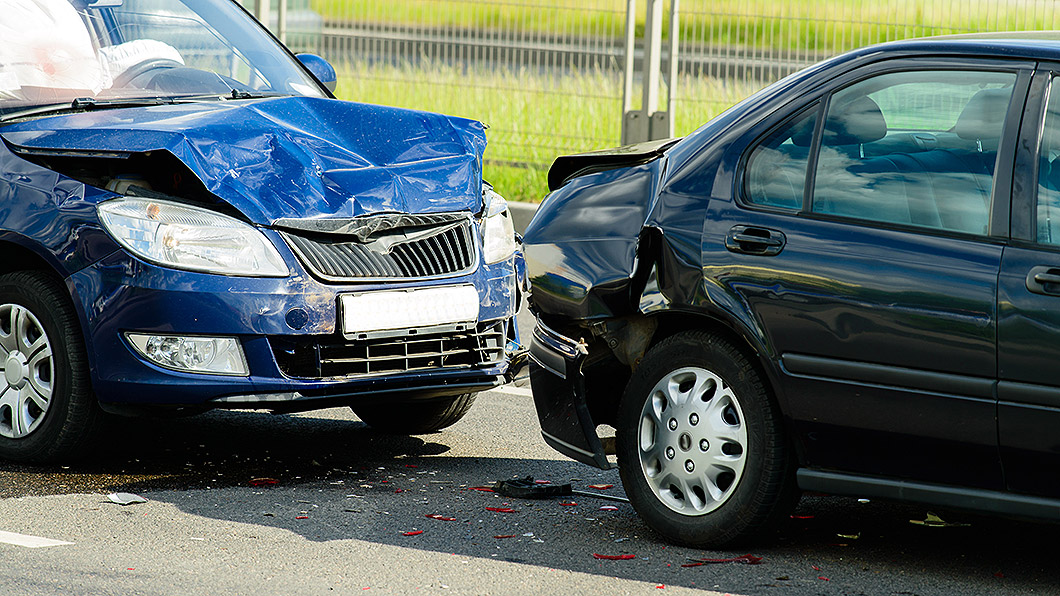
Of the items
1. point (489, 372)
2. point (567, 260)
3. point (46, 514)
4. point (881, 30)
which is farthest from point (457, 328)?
point (881, 30)

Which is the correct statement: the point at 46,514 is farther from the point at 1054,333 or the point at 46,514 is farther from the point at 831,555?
the point at 1054,333

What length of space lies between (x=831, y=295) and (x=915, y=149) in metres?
0.51

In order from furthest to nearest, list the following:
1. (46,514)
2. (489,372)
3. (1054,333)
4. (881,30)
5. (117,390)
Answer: (881,30) < (489,372) < (117,390) < (46,514) < (1054,333)

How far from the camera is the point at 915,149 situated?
14.6 feet

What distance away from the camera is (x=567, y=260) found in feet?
16.6

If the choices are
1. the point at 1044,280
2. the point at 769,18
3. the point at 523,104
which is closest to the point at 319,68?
the point at 1044,280

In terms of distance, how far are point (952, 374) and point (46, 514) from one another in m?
2.99

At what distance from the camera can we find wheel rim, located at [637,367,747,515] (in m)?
4.62

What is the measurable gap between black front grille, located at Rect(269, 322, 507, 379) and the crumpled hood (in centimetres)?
47

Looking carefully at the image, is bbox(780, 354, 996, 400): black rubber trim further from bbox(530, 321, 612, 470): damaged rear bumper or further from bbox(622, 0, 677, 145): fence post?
bbox(622, 0, 677, 145): fence post

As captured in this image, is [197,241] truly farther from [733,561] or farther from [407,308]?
[733,561]

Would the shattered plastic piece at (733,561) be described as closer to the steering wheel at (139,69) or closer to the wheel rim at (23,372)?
the wheel rim at (23,372)

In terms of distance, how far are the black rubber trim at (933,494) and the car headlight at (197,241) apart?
2.06m

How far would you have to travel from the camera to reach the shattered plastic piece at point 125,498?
17.1 feet
